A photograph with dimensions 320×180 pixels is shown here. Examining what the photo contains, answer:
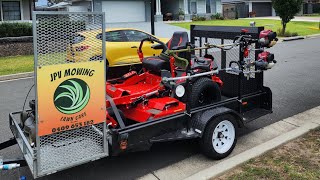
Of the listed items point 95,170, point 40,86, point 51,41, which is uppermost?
point 51,41

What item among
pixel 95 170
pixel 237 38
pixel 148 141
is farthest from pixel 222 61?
pixel 95 170

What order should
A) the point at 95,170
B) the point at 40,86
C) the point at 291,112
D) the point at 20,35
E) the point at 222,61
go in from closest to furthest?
the point at 40,86, the point at 95,170, the point at 222,61, the point at 291,112, the point at 20,35

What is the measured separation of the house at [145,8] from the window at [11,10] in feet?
36.4

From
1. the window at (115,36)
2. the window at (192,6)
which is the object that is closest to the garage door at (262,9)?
the window at (192,6)

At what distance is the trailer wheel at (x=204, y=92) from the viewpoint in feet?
16.0

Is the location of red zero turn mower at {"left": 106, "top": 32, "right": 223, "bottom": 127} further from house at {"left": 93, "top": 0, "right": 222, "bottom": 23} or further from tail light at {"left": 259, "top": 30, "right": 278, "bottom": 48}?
house at {"left": 93, "top": 0, "right": 222, "bottom": 23}

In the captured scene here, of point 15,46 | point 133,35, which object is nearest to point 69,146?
point 133,35

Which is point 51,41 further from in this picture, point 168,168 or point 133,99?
point 168,168

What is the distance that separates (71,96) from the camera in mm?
3541

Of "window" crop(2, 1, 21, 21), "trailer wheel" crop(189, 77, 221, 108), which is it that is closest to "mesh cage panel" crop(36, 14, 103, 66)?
"trailer wheel" crop(189, 77, 221, 108)

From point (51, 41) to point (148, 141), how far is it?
64.2 inches

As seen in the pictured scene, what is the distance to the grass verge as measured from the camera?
4.21 metres

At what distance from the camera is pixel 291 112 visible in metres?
6.92

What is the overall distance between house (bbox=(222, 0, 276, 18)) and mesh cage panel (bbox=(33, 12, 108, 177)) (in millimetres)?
47151
